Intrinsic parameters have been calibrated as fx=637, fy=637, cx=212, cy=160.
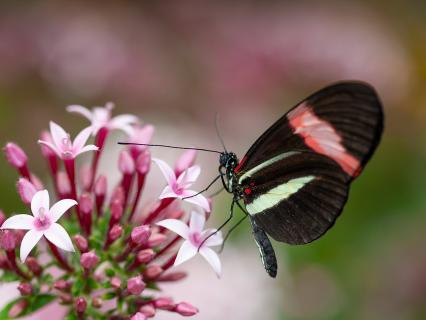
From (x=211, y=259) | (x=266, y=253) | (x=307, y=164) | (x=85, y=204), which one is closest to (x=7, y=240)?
(x=85, y=204)

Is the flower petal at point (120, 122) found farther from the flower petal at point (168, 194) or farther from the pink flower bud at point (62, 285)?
the pink flower bud at point (62, 285)

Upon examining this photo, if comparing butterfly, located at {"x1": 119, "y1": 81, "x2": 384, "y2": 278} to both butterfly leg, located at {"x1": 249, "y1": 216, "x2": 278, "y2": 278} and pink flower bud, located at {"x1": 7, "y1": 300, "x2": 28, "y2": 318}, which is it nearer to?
butterfly leg, located at {"x1": 249, "y1": 216, "x2": 278, "y2": 278}

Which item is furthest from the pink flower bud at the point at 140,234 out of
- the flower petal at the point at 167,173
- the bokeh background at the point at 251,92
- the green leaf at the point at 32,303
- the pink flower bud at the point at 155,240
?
the bokeh background at the point at 251,92

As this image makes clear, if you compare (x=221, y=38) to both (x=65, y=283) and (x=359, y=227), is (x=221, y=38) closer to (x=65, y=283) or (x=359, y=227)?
(x=359, y=227)

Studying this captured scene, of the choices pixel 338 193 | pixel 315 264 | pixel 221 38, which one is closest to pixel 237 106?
pixel 221 38

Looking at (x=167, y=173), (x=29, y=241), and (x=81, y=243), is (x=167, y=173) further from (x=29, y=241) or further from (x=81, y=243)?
(x=29, y=241)

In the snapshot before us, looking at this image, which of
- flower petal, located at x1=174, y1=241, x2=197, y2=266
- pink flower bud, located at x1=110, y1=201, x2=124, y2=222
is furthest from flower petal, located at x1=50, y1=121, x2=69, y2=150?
flower petal, located at x1=174, y1=241, x2=197, y2=266
